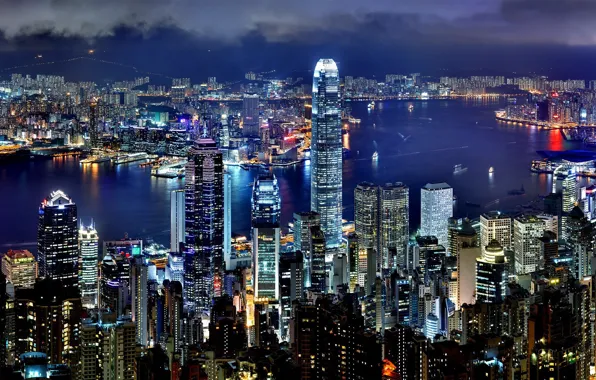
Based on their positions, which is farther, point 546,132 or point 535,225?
point 546,132

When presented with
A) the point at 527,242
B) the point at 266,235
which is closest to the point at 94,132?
the point at 266,235

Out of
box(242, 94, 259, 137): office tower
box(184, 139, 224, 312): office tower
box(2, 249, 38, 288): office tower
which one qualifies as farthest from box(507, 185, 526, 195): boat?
box(2, 249, 38, 288): office tower

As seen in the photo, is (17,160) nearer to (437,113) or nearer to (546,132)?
(437,113)

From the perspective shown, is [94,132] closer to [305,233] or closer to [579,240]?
[305,233]

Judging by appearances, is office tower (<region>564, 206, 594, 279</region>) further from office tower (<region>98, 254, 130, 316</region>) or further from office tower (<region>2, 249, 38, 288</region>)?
office tower (<region>2, 249, 38, 288</region>)

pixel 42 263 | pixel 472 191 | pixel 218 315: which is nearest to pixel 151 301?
pixel 218 315

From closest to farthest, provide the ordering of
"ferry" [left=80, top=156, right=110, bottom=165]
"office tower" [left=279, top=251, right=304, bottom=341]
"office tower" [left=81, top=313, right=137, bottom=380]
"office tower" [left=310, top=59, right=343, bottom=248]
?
"office tower" [left=81, top=313, right=137, bottom=380] → "office tower" [left=279, top=251, right=304, bottom=341] → "office tower" [left=310, top=59, right=343, bottom=248] → "ferry" [left=80, top=156, right=110, bottom=165]

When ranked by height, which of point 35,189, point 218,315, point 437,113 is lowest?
point 218,315
